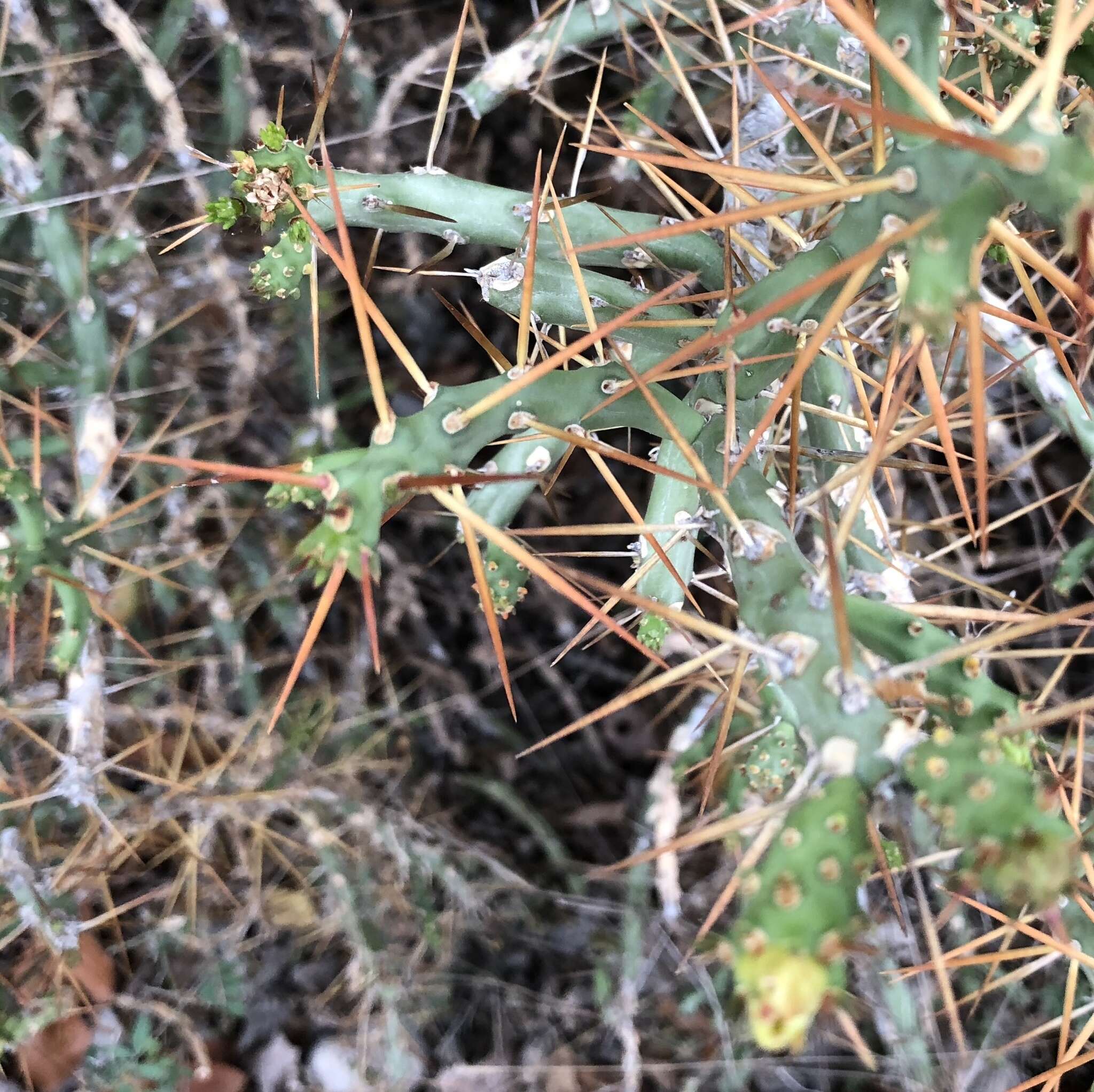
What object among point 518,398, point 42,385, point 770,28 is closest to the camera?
point 518,398

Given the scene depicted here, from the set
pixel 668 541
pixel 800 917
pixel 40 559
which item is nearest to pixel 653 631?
pixel 668 541

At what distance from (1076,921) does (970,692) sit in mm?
427

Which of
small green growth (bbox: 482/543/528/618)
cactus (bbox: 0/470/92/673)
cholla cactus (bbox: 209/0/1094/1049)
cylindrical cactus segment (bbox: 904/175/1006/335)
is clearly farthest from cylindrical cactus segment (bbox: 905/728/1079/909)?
cactus (bbox: 0/470/92/673)

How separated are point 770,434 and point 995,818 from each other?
457 millimetres

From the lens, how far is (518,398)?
53 centimetres

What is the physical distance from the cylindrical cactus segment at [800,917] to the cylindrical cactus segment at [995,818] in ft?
0.11

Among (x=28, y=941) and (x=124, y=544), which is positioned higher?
(x=124, y=544)

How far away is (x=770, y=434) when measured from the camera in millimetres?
722

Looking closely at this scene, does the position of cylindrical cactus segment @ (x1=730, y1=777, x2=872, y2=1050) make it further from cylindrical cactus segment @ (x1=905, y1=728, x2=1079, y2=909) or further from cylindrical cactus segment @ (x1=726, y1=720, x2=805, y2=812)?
cylindrical cactus segment @ (x1=726, y1=720, x2=805, y2=812)

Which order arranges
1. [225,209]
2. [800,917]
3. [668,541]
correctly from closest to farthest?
[800,917], [225,209], [668,541]

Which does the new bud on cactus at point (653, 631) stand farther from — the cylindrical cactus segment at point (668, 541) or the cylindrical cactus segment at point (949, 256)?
the cylindrical cactus segment at point (949, 256)

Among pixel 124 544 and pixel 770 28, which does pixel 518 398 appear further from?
pixel 124 544

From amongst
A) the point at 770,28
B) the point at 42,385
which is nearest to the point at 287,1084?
the point at 42,385

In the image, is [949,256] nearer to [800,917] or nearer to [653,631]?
[800,917]
